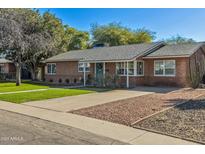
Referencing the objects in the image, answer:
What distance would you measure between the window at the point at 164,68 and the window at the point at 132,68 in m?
1.38

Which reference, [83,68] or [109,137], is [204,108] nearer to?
[109,137]

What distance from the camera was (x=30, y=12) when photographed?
26.5m

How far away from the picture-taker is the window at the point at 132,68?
2211 cm

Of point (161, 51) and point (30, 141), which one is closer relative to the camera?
point (30, 141)

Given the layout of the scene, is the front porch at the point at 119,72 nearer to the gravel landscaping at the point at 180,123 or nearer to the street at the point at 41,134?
the gravel landscaping at the point at 180,123

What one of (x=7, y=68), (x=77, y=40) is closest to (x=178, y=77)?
(x=7, y=68)

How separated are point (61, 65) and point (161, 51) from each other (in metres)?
12.6

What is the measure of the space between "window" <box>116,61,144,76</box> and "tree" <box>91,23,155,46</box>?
84.1ft

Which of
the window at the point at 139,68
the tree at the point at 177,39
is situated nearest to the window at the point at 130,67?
the window at the point at 139,68

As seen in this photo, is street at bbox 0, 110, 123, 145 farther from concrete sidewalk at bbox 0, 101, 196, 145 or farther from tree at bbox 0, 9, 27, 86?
tree at bbox 0, 9, 27, 86

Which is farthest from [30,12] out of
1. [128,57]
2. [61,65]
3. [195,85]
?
[195,85]

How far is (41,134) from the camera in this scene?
679 centimetres

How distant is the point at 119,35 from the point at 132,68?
1090 inches

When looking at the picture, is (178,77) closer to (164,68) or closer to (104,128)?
(164,68)
